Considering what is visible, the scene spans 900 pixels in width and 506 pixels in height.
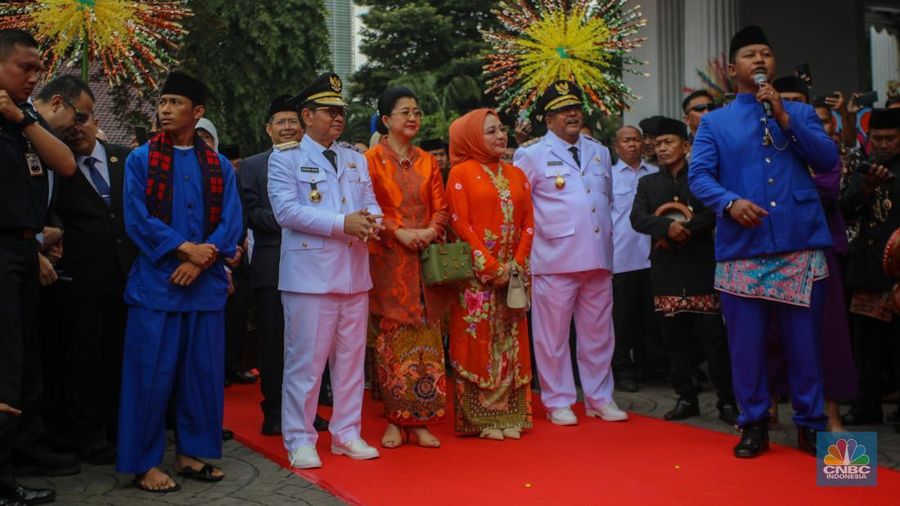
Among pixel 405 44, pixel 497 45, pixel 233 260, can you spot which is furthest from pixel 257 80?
pixel 233 260

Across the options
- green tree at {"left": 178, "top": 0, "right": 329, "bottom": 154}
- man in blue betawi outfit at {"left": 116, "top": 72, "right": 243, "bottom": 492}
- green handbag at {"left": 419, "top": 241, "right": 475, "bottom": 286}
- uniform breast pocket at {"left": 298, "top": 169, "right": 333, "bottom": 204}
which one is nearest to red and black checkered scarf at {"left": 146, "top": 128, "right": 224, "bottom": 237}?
man in blue betawi outfit at {"left": 116, "top": 72, "right": 243, "bottom": 492}

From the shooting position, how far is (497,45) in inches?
268

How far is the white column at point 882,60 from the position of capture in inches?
653

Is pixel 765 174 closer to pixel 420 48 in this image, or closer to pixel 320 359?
pixel 320 359

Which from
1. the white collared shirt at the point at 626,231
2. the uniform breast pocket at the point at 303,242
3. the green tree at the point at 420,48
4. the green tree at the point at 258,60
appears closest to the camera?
the uniform breast pocket at the point at 303,242

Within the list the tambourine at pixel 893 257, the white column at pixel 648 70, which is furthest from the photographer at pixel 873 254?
the white column at pixel 648 70

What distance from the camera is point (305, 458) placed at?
4.81m

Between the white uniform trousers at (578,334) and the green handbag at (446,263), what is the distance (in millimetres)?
960

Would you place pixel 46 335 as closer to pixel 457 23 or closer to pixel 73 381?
pixel 73 381

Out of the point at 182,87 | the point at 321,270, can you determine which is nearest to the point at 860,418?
the point at 321,270

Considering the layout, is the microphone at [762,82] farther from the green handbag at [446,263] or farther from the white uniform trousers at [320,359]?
the white uniform trousers at [320,359]

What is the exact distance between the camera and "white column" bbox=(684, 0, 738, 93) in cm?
993

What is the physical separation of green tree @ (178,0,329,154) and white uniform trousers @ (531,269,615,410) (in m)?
19.9

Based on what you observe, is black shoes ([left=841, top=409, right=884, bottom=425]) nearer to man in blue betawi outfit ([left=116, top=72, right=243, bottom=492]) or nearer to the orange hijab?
the orange hijab
